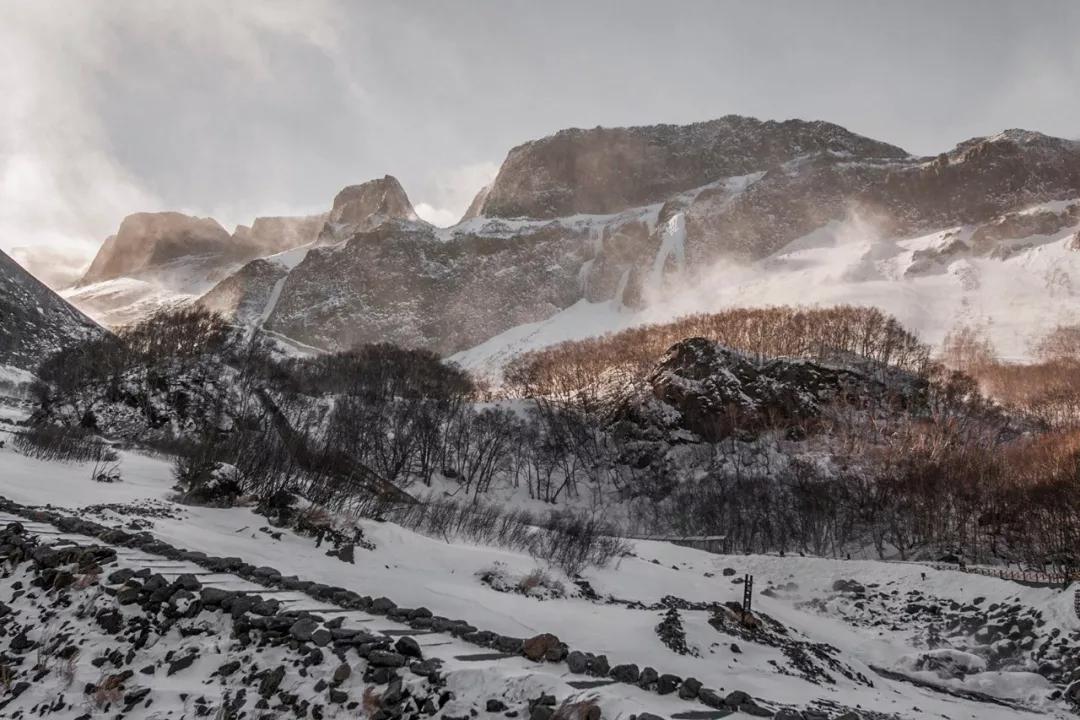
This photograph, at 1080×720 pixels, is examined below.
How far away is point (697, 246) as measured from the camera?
13900 cm

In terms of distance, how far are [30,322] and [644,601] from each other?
76.8m

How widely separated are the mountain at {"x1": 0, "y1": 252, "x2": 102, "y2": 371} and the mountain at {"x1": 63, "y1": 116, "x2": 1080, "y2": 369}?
228ft

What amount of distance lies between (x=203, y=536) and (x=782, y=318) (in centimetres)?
7973

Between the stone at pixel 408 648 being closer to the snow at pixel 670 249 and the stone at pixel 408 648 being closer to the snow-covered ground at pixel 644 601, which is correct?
the snow-covered ground at pixel 644 601

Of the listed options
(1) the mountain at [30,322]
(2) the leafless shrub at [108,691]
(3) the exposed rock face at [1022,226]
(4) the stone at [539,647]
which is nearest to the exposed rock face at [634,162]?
(3) the exposed rock face at [1022,226]

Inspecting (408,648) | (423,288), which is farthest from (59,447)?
(423,288)

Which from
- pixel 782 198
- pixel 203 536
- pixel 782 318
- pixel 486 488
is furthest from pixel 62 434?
pixel 782 198

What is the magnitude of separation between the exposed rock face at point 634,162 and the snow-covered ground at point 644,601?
172m

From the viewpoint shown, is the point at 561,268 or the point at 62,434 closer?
the point at 62,434

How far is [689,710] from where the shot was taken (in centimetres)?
583

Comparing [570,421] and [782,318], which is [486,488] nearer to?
[570,421]

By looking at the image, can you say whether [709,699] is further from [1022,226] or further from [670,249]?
[670,249]

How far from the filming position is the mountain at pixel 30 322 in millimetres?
56866

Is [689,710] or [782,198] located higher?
[782,198]
